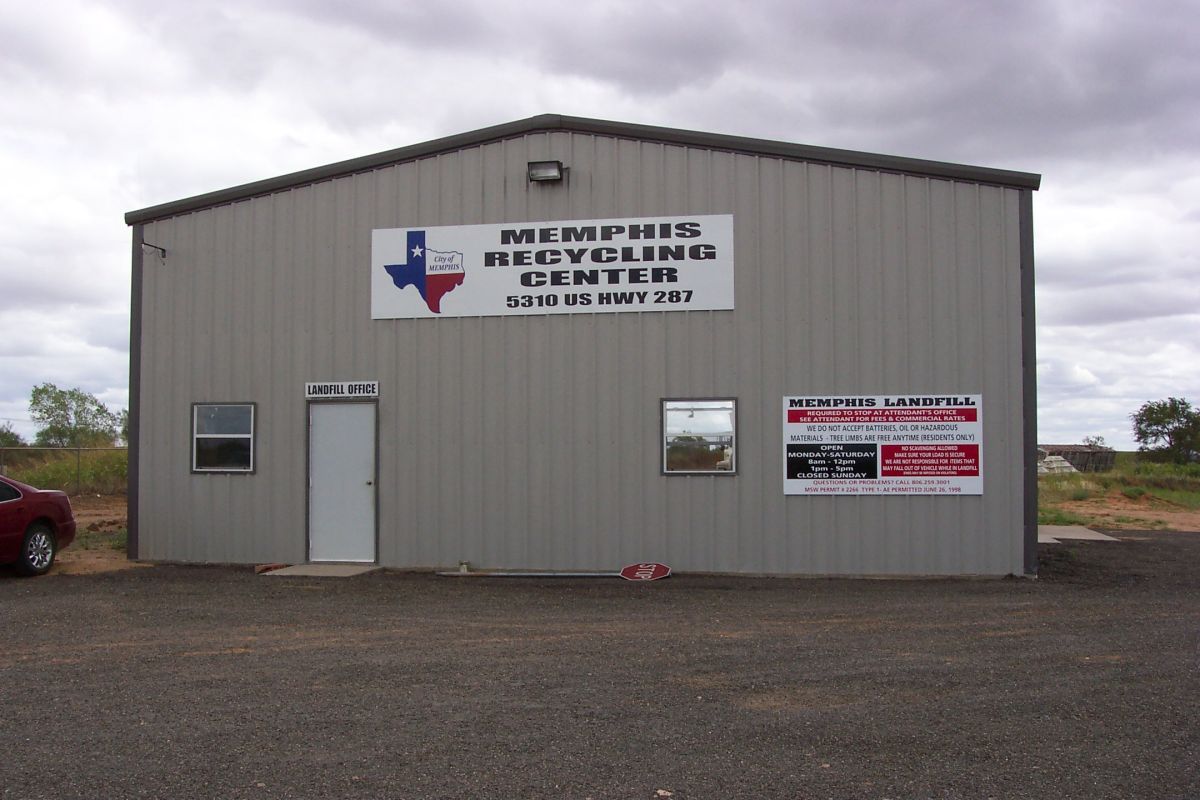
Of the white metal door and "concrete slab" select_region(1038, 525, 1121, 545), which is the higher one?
the white metal door

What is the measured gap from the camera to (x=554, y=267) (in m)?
14.0

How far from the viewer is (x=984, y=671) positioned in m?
7.58

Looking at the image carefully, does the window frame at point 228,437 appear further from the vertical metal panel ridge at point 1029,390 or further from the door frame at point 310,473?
the vertical metal panel ridge at point 1029,390

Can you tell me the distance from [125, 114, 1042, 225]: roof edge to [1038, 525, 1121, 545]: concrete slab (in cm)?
741

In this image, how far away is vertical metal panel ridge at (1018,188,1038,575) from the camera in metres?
12.9

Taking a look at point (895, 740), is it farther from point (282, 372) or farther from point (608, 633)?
point (282, 372)

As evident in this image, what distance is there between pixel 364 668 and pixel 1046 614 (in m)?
6.60

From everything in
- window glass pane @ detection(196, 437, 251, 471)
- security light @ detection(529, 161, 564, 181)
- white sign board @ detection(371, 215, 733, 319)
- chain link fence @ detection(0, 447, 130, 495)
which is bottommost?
chain link fence @ detection(0, 447, 130, 495)

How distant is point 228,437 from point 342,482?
73.5 inches

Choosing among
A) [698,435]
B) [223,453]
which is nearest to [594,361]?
[698,435]

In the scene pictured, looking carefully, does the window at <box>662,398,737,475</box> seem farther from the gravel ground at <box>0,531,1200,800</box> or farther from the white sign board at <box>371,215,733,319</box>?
the gravel ground at <box>0,531,1200,800</box>

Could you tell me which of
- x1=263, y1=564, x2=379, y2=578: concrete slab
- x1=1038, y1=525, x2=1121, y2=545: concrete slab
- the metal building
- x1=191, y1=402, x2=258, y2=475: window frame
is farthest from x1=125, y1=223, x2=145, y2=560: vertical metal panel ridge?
x1=1038, y1=525, x2=1121, y2=545: concrete slab

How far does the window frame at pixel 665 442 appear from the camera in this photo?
13461 mm

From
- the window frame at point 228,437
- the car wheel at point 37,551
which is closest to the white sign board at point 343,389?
the window frame at point 228,437
